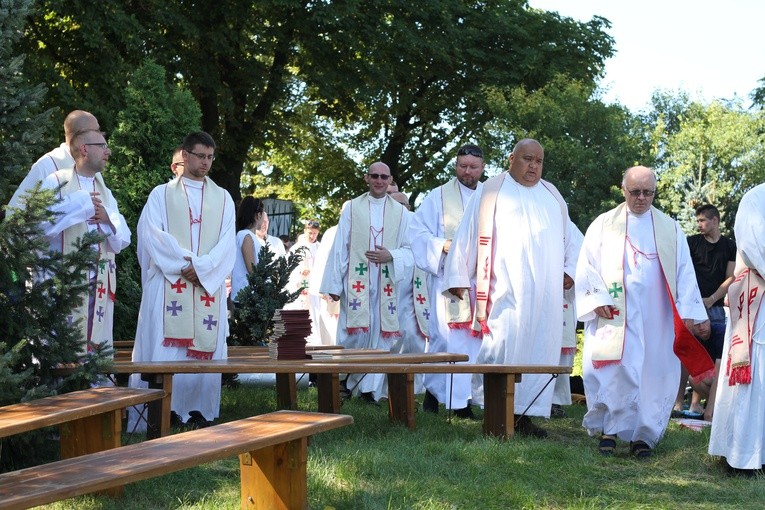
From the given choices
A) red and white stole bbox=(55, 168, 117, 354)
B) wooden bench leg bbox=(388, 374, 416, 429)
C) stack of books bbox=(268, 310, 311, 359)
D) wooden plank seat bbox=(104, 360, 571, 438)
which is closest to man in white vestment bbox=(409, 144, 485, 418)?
wooden bench leg bbox=(388, 374, 416, 429)

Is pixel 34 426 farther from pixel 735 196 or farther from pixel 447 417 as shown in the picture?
pixel 735 196

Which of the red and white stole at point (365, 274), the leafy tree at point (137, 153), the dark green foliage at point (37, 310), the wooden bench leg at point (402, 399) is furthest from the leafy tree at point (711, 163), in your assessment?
the dark green foliage at point (37, 310)

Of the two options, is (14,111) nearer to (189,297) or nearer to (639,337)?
(189,297)

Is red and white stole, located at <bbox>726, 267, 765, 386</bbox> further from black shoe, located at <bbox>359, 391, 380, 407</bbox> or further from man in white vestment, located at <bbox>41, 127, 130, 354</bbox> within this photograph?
black shoe, located at <bbox>359, 391, 380, 407</bbox>

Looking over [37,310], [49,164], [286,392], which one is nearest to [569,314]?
[286,392]

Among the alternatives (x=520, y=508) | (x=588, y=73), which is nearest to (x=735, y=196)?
(x=588, y=73)

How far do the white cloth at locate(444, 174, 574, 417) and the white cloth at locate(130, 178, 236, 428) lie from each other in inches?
74.5

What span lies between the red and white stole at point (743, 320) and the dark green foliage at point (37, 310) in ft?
13.1

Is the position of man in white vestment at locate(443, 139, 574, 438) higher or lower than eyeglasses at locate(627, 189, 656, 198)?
lower

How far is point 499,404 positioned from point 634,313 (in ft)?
3.96

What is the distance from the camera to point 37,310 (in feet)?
21.0

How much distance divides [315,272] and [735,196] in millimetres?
11592

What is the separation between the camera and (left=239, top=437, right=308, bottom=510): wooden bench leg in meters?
5.82

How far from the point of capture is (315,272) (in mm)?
16281
